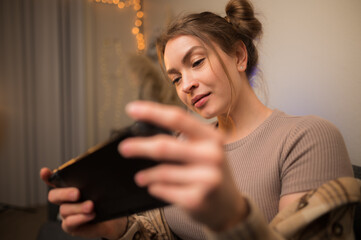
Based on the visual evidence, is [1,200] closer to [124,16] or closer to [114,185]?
[124,16]

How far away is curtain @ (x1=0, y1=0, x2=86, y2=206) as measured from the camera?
9.34 ft

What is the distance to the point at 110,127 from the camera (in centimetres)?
338

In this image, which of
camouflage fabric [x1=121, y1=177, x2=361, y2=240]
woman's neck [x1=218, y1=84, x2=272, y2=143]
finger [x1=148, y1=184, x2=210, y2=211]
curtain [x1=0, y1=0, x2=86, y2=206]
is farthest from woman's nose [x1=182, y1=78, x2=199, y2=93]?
curtain [x1=0, y1=0, x2=86, y2=206]

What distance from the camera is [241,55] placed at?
3.11 feet

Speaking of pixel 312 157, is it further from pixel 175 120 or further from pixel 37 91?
pixel 37 91

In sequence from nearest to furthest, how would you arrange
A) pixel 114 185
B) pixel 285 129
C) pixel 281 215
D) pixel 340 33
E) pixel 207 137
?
pixel 207 137
pixel 114 185
pixel 281 215
pixel 285 129
pixel 340 33

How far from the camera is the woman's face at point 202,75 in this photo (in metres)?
0.83

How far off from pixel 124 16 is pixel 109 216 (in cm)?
326

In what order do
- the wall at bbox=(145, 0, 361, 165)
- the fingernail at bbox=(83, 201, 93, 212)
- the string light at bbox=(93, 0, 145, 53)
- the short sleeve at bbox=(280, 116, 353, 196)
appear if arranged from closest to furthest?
the fingernail at bbox=(83, 201, 93, 212), the short sleeve at bbox=(280, 116, 353, 196), the wall at bbox=(145, 0, 361, 165), the string light at bbox=(93, 0, 145, 53)

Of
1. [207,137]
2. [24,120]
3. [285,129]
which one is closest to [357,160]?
[285,129]

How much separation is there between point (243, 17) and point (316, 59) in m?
0.32

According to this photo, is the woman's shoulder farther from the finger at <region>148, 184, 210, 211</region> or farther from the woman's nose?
the finger at <region>148, 184, 210, 211</region>


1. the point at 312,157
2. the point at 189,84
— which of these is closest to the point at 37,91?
the point at 189,84

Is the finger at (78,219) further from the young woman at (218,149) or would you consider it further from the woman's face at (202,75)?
the woman's face at (202,75)
